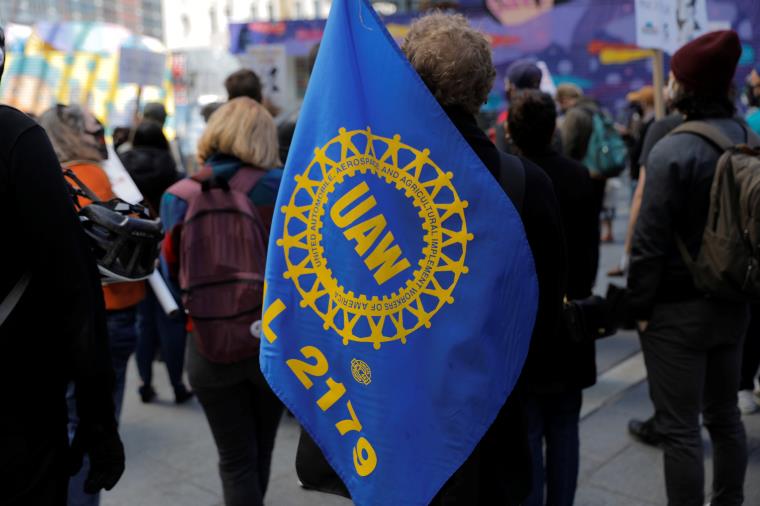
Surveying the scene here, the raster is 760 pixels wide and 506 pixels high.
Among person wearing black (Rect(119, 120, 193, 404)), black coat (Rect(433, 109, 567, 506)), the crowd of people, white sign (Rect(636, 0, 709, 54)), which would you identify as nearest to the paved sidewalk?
person wearing black (Rect(119, 120, 193, 404))

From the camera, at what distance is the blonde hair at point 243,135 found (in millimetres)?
2977

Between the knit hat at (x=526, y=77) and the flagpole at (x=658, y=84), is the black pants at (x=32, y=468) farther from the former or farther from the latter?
the flagpole at (x=658, y=84)

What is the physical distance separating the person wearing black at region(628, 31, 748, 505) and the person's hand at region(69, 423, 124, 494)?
1.85m

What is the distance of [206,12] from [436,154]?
51608mm

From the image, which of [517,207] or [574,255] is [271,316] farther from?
[574,255]

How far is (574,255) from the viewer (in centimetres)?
311

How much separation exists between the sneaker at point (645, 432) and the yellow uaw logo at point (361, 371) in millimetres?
2871

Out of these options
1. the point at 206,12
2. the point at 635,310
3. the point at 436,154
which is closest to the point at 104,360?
the point at 436,154

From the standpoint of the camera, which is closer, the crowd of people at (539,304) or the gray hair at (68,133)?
the crowd of people at (539,304)

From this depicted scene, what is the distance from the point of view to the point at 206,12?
49812 millimetres

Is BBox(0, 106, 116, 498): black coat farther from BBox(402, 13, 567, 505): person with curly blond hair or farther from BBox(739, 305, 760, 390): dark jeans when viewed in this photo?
BBox(739, 305, 760, 390): dark jeans

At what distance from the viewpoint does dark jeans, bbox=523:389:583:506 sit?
2965 mm

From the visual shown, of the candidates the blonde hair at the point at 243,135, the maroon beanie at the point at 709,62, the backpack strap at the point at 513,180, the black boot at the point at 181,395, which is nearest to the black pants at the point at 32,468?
the backpack strap at the point at 513,180

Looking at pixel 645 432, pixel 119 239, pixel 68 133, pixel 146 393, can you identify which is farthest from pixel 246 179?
pixel 146 393
